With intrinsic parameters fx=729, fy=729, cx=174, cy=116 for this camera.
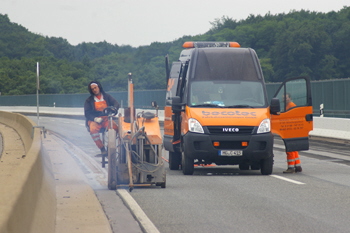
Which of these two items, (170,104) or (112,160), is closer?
(112,160)

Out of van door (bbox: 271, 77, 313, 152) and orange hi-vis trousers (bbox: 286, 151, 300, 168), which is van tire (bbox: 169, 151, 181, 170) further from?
orange hi-vis trousers (bbox: 286, 151, 300, 168)

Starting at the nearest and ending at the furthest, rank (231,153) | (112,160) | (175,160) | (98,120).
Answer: (112,160)
(98,120)
(231,153)
(175,160)

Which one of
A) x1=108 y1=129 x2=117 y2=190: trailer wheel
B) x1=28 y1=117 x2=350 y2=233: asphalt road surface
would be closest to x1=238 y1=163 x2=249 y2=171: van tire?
x1=28 y1=117 x2=350 y2=233: asphalt road surface

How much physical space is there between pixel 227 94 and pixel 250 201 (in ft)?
15.2

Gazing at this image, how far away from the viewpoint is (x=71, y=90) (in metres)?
130

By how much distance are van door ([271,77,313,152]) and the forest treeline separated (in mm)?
91315

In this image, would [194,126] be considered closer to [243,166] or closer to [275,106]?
[275,106]

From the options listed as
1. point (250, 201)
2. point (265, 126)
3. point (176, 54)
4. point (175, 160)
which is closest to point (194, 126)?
point (265, 126)

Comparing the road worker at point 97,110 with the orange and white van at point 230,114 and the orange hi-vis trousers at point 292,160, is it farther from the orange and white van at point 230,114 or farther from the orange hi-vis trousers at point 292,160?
the orange hi-vis trousers at point 292,160

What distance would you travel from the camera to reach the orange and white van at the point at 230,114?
13.9 meters

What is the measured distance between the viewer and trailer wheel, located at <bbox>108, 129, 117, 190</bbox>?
11.5m

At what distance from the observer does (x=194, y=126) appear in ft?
46.0

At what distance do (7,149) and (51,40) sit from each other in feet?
522

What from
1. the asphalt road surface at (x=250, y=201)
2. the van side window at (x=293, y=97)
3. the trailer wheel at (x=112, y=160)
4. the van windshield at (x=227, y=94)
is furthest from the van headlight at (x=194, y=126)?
the trailer wheel at (x=112, y=160)
